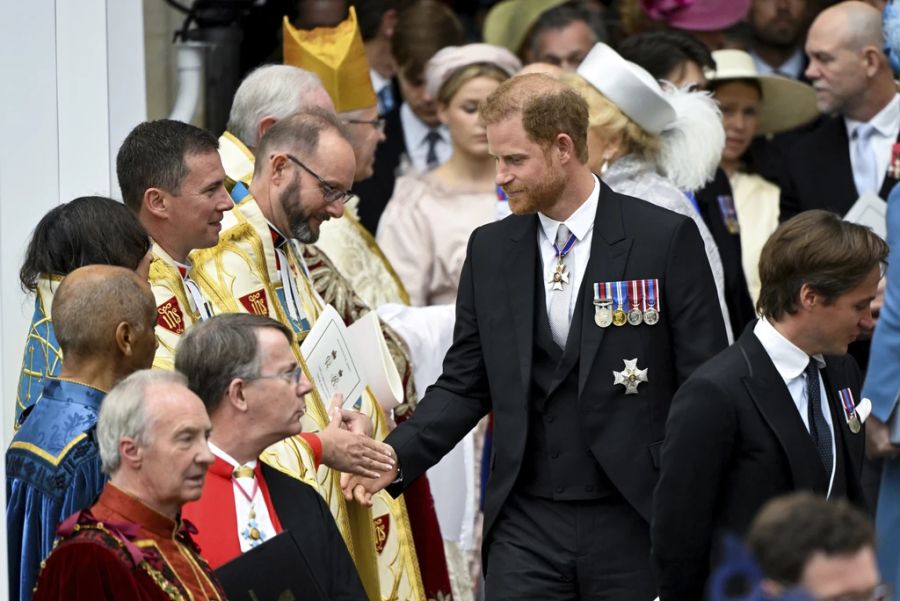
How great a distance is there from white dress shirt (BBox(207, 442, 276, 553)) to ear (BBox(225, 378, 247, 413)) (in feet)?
0.37

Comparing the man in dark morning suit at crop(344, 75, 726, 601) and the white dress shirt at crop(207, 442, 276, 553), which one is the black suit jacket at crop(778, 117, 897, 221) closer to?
the man in dark morning suit at crop(344, 75, 726, 601)

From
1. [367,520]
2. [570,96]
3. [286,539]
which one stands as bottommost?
[367,520]

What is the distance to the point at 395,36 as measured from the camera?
9141mm

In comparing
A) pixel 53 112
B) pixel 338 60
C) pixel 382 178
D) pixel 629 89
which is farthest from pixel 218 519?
pixel 382 178

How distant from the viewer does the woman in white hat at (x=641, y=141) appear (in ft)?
22.3

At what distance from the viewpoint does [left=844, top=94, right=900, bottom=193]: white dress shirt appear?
26.2 feet

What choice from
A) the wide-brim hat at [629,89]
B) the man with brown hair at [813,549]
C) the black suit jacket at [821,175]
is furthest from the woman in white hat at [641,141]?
the man with brown hair at [813,549]

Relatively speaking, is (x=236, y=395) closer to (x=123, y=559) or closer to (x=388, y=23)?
(x=123, y=559)

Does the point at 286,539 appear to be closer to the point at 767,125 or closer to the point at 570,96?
the point at 570,96

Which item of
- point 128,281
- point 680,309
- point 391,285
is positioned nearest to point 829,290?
point 680,309

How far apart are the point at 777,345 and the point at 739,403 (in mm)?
207

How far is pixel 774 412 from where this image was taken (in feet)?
15.2

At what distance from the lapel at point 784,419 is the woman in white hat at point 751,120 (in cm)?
324

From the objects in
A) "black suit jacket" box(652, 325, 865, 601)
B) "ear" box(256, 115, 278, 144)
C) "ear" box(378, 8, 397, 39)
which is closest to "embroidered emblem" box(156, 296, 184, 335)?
"ear" box(256, 115, 278, 144)
